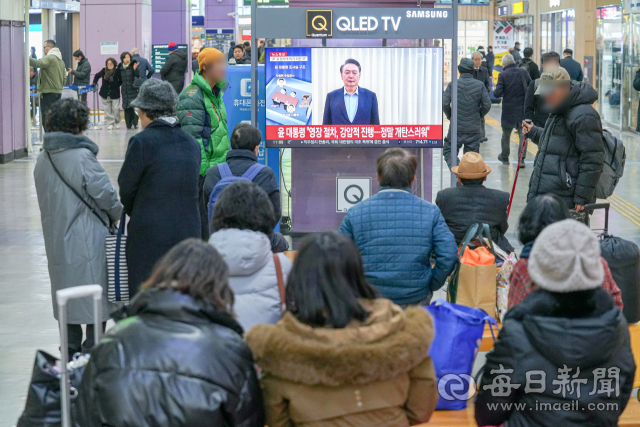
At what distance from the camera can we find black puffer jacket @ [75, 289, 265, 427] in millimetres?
2379

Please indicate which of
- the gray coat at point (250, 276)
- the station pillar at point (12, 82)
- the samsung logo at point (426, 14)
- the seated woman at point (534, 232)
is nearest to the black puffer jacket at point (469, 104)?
the samsung logo at point (426, 14)

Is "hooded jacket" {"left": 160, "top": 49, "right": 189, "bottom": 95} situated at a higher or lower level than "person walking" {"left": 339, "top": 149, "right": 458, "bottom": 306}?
higher

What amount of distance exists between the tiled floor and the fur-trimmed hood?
2428 mm

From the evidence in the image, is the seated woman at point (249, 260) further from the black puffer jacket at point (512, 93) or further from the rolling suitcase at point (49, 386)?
the black puffer jacket at point (512, 93)

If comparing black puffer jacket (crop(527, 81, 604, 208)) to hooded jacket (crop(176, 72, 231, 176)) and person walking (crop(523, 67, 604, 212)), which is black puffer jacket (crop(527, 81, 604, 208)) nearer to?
person walking (crop(523, 67, 604, 212))

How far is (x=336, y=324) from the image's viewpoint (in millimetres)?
2508

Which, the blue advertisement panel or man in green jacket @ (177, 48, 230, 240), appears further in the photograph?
the blue advertisement panel

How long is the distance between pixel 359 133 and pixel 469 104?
14.9ft

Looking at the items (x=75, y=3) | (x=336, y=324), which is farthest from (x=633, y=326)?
(x=75, y=3)

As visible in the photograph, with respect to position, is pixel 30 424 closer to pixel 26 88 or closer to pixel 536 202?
pixel 536 202

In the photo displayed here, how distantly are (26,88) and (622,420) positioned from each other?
530 inches

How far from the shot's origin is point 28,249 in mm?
8406

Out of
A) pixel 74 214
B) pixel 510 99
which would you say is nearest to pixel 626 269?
pixel 74 214

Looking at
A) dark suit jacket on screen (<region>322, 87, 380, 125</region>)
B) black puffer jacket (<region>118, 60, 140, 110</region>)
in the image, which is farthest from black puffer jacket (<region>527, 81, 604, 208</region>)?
black puffer jacket (<region>118, 60, 140, 110</region>)
